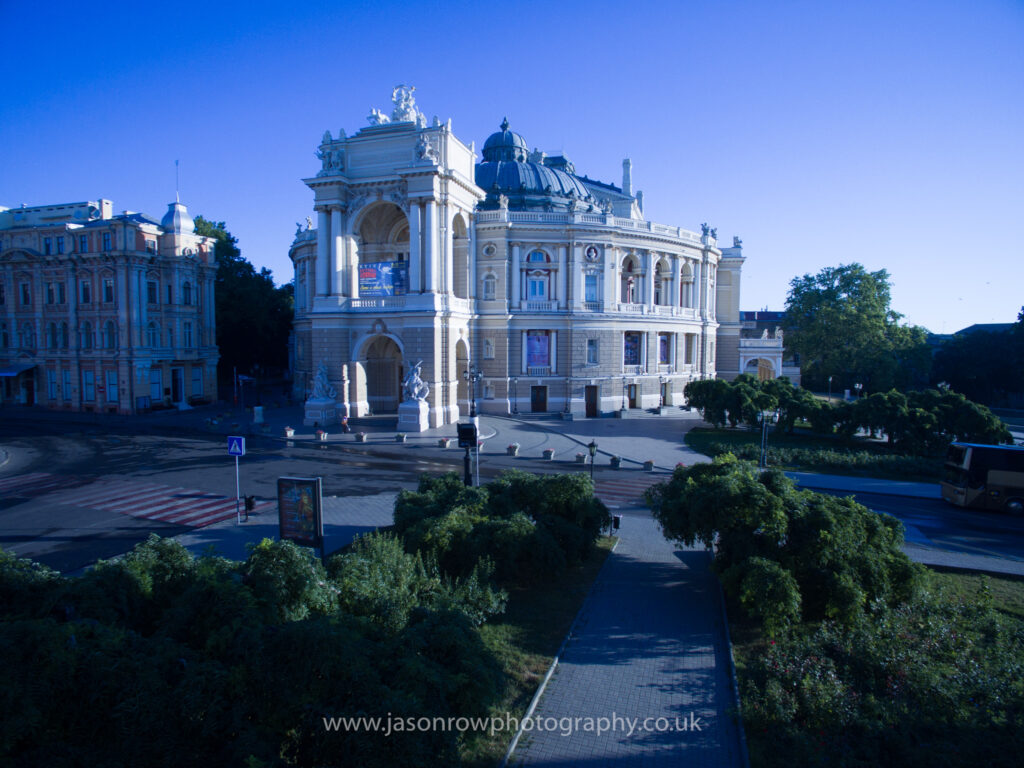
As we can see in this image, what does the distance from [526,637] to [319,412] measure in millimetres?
29929

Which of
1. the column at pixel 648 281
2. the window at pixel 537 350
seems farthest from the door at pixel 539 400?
the column at pixel 648 281

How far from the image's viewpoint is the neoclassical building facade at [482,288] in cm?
3888

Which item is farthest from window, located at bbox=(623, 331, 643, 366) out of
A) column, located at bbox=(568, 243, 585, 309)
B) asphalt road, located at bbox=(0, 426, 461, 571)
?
asphalt road, located at bbox=(0, 426, 461, 571)

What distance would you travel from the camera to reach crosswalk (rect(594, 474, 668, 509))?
22.3 meters

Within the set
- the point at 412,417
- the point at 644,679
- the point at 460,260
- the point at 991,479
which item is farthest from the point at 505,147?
the point at 644,679

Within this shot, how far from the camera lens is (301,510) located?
14.7m

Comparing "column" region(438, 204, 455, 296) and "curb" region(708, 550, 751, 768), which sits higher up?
"column" region(438, 204, 455, 296)

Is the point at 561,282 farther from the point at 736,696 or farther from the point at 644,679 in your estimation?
the point at 736,696

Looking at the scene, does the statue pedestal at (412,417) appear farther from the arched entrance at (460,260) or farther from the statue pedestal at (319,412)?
the arched entrance at (460,260)

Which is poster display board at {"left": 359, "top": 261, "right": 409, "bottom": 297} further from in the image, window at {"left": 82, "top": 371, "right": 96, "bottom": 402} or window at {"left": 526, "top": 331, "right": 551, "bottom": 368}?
window at {"left": 82, "top": 371, "right": 96, "bottom": 402}

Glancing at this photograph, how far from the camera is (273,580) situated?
902cm

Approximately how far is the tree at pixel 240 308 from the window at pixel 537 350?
34088mm

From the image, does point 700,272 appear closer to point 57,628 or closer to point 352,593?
point 352,593

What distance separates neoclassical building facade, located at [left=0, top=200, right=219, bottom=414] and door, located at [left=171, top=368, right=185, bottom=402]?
85 mm
